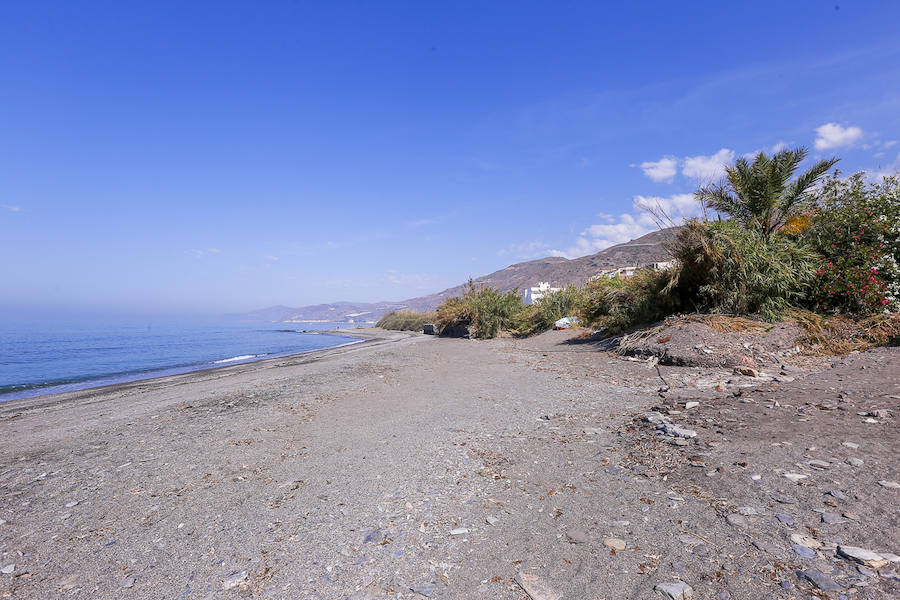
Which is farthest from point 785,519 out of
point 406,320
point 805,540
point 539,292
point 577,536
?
point 406,320

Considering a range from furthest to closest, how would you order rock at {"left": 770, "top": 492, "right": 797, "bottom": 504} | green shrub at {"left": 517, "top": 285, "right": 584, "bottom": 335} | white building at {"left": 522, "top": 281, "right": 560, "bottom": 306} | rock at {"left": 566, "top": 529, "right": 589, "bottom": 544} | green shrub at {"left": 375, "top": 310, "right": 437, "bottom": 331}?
green shrub at {"left": 375, "top": 310, "right": 437, "bottom": 331}, white building at {"left": 522, "top": 281, "right": 560, "bottom": 306}, green shrub at {"left": 517, "top": 285, "right": 584, "bottom": 335}, rock at {"left": 770, "top": 492, "right": 797, "bottom": 504}, rock at {"left": 566, "top": 529, "right": 589, "bottom": 544}

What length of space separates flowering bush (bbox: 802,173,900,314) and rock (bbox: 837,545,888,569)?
32.4 feet

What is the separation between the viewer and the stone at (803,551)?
1.99 m

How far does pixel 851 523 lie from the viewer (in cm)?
220

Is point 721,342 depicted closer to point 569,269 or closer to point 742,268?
point 742,268

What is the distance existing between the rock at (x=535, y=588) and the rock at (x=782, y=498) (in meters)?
1.68

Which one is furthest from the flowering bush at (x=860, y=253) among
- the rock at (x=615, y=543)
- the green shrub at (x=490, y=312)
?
the green shrub at (x=490, y=312)

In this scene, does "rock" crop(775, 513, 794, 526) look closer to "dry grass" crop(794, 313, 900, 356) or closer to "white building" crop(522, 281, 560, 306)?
"dry grass" crop(794, 313, 900, 356)

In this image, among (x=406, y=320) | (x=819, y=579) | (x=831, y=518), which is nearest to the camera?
(x=819, y=579)

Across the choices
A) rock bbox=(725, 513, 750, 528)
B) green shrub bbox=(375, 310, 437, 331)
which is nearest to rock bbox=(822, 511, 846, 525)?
rock bbox=(725, 513, 750, 528)

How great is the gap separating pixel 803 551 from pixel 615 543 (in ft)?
2.95

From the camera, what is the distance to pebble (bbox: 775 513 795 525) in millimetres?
2281

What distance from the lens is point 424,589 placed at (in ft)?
6.65

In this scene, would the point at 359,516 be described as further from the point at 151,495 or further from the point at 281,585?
the point at 151,495
